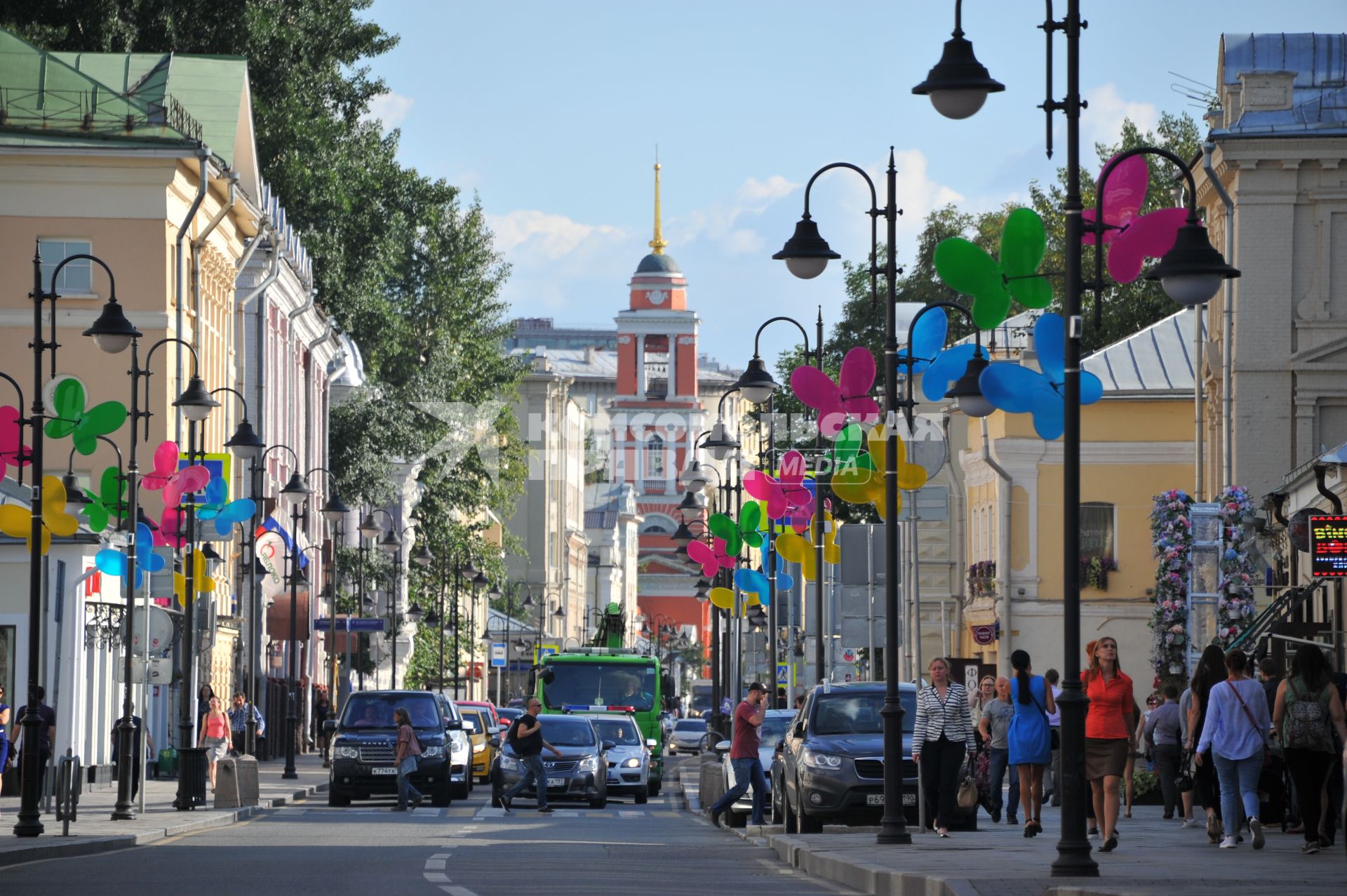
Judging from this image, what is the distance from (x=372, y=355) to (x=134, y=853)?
46393mm

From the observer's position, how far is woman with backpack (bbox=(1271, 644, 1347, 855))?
62.3ft

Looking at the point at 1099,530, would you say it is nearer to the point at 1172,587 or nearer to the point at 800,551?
the point at 1172,587

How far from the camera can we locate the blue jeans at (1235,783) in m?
19.4

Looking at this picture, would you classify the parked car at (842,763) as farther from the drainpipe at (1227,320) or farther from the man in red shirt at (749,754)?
the drainpipe at (1227,320)

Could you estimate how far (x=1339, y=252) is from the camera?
4028 cm

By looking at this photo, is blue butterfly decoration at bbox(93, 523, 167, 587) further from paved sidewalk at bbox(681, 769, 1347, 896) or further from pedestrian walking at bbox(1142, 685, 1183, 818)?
pedestrian walking at bbox(1142, 685, 1183, 818)

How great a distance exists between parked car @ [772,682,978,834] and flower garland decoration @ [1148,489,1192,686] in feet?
29.0

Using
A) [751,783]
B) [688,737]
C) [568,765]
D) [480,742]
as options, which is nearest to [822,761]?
[751,783]

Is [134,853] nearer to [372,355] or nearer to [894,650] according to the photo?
[894,650]

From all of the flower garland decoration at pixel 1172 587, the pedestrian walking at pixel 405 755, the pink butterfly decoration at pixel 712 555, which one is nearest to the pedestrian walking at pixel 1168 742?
the flower garland decoration at pixel 1172 587

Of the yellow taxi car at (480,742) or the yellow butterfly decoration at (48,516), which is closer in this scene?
the yellow butterfly decoration at (48,516)

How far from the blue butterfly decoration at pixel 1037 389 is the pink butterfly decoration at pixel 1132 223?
0.64 m

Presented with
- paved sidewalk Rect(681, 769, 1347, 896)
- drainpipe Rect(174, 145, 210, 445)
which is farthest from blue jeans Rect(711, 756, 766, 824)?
drainpipe Rect(174, 145, 210, 445)

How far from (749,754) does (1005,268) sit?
11781mm
